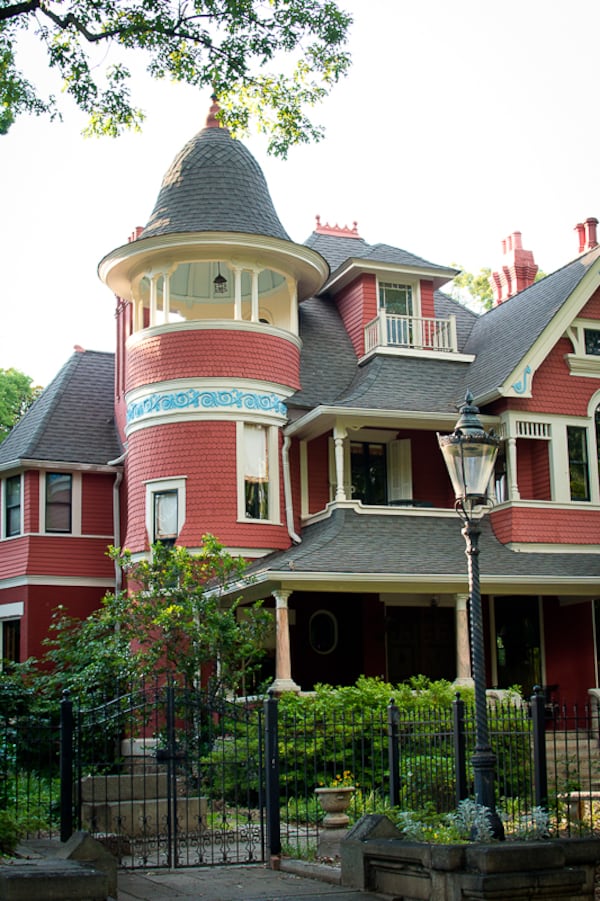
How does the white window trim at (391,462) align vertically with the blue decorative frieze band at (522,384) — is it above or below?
below

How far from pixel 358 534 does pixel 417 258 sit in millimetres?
8341

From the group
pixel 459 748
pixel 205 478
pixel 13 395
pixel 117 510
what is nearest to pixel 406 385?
pixel 205 478

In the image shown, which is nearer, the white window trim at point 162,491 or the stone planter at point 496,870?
the stone planter at point 496,870

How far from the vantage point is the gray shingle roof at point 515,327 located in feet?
80.9

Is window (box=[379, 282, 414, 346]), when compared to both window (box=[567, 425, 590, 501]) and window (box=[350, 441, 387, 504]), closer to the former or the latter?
window (box=[350, 441, 387, 504])

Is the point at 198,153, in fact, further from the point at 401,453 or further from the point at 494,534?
the point at 494,534

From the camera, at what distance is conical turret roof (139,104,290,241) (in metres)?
24.6

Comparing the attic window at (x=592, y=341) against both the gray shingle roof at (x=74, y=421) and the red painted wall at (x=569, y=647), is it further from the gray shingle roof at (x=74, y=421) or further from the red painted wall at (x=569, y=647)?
the gray shingle roof at (x=74, y=421)

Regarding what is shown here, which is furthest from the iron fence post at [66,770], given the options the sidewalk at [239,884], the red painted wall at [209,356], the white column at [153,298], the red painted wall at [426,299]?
the red painted wall at [426,299]

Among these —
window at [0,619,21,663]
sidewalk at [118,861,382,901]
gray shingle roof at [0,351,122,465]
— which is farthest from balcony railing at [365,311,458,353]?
sidewalk at [118,861,382,901]

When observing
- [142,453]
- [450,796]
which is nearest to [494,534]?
[142,453]

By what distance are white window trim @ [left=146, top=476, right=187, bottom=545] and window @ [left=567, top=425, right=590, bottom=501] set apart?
799 centimetres

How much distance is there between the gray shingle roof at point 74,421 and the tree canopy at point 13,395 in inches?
707

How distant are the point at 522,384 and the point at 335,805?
12729 millimetres
